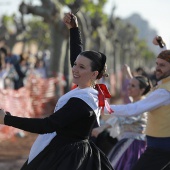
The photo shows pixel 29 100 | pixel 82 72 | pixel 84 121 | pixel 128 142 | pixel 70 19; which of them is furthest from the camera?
pixel 29 100

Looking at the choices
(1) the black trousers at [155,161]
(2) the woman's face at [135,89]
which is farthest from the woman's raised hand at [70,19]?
(2) the woman's face at [135,89]

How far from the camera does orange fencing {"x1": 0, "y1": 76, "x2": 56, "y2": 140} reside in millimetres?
9563

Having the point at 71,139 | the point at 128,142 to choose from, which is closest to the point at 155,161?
the point at 71,139

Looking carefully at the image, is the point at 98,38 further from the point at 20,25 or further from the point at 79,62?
the point at 79,62

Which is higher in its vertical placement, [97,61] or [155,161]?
Answer: [97,61]

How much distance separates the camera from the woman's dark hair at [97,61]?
3.55m

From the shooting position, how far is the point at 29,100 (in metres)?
12.0

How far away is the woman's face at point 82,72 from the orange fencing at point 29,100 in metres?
5.44

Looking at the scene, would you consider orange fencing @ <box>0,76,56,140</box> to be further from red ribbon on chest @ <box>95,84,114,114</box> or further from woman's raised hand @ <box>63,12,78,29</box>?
red ribbon on chest @ <box>95,84,114,114</box>

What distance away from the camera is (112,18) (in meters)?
30.3

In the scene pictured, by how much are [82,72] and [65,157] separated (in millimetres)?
627

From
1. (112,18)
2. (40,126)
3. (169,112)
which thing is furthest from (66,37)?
(112,18)

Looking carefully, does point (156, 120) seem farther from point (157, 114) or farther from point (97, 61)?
point (97, 61)

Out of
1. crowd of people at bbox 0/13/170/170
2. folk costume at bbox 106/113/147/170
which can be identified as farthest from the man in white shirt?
folk costume at bbox 106/113/147/170
